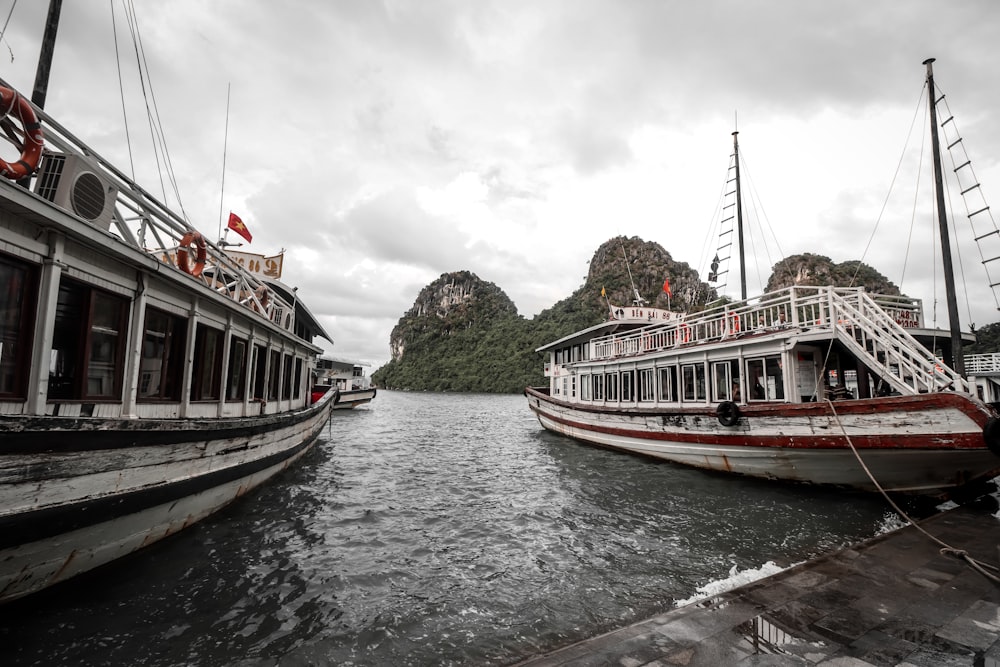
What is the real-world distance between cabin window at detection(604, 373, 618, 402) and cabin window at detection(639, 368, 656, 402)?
1.64 m

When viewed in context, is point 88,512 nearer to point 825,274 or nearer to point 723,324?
point 723,324

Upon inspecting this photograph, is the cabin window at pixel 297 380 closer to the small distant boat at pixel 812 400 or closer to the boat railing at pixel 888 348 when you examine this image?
the small distant boat at pixel 812 400

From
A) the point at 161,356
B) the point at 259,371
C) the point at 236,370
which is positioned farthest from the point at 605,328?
the point at 161,356

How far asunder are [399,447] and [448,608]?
13745 millimetres

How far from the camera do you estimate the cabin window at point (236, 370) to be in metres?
8.73

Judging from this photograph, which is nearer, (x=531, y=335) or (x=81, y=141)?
(x=81, y=141)

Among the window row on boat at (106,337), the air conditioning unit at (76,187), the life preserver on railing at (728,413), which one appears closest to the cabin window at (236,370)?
the window row on boat at (106,337)

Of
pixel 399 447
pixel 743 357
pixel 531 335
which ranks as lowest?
pixel 399 447

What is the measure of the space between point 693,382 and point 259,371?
12.1 meters

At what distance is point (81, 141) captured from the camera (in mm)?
5090

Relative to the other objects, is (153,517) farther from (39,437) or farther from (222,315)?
(222,315)

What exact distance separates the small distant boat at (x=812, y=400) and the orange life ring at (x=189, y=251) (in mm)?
10837

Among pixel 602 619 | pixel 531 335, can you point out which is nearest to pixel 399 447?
pixel 602 619

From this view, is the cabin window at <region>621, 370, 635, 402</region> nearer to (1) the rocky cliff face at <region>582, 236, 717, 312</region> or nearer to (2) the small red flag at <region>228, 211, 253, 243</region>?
(2) the small red flag at <region>228, 211, 253, 243</region>
